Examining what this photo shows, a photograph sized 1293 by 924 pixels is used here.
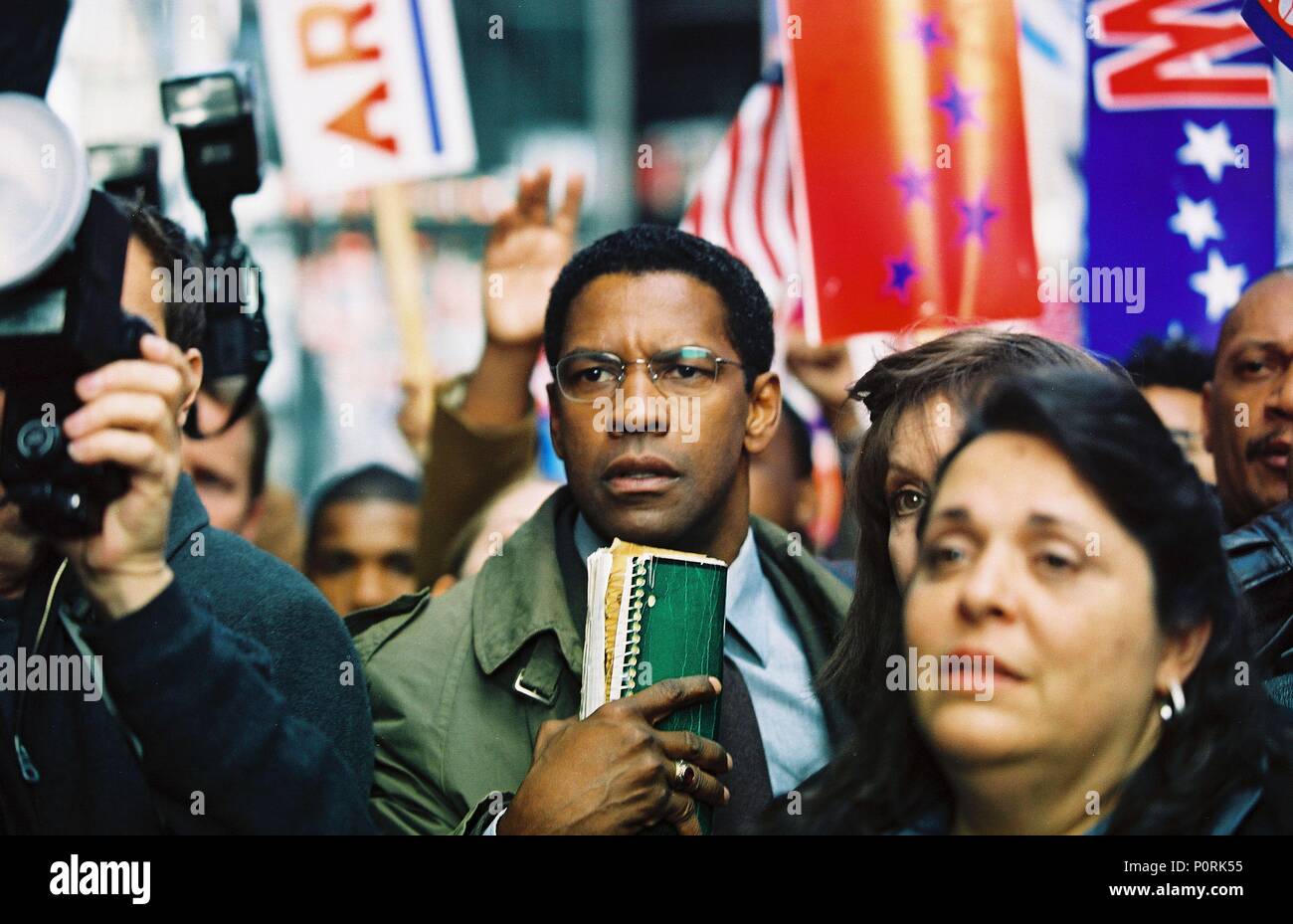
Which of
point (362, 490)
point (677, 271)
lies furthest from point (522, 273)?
point (362, 490)

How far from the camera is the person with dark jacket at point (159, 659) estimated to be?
233 centimetres

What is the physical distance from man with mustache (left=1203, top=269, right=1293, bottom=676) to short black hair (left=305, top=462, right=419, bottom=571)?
6.86 feet

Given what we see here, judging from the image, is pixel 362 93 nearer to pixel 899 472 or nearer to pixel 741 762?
pixel 899 472

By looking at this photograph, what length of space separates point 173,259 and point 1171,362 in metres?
2.19

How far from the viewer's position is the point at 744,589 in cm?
309

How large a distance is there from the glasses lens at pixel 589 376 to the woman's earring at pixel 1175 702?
113 centimetres

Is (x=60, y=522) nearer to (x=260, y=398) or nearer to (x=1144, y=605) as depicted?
(x=1144, y=605)

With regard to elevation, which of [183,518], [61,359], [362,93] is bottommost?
[183,518]

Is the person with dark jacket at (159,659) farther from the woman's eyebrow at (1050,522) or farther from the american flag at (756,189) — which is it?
the american flag at (756,189)

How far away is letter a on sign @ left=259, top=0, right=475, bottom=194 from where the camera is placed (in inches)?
148

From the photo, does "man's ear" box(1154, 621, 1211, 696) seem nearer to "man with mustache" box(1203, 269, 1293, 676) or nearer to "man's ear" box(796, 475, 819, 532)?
"man with mustache" box(1203, 269, 1293, 676)

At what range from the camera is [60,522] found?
2297mm

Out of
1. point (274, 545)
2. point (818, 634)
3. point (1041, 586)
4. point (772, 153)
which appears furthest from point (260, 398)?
point (1041, 586)
